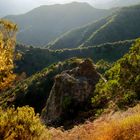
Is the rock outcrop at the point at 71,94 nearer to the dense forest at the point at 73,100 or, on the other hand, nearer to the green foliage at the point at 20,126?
the dense forest at the point at 73,100

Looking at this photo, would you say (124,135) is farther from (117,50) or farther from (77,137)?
Result: (117,50)

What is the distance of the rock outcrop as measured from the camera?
35656mm

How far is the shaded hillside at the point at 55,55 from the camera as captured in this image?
465 feet

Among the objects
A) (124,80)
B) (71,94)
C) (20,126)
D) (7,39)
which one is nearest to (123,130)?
(20,126)

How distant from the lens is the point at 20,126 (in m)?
14.8

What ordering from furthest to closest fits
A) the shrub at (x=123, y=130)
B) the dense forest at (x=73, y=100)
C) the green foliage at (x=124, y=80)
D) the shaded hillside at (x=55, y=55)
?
1. the shaded hillside at (x=55, y=55)
2. the green foliage at (x=124, y=80)
3. the dense forest at (x=73, y=100)
4. the shrub at (x=123, y=130)

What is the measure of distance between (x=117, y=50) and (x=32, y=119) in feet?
459

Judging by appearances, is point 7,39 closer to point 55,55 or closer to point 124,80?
point 124,80

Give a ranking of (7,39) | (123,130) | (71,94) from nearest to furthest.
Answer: (123,130)
(7,39)
(71,94)

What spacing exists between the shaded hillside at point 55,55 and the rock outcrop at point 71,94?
97366 mm

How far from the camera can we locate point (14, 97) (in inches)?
2315

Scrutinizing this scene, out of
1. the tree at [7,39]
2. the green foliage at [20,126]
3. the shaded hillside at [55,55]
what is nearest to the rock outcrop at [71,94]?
the green foliage at [20,126]

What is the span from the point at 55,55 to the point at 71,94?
4898 inches

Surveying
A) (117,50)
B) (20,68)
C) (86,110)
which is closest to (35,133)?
(86,110)
